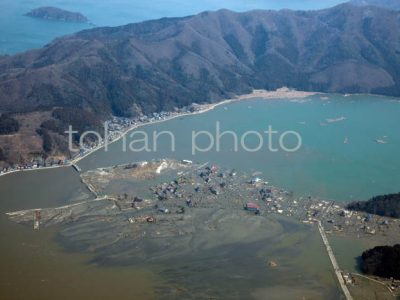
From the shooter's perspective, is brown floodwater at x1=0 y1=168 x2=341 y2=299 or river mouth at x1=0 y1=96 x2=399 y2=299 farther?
river mouth at x1=0 y1=96 x2=399 y2=299

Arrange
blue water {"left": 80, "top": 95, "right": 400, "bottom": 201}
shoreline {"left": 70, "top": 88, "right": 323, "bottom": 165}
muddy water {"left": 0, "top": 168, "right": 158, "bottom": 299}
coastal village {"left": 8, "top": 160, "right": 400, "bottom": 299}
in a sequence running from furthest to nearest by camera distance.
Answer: shoreline {"left": 70, "top": 88, "right": 323, "bottom": 165} < blue water {"left": 80, "top": 95, "right": 400, "bottom": 201} < coastal village {"left": 8, "top": 160, "right": 400, "bottom": 299} < muddy water {"left": 0, "top": 168, "right": 158, "bottom": 299}

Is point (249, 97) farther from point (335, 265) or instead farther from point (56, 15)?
point (56, 15)

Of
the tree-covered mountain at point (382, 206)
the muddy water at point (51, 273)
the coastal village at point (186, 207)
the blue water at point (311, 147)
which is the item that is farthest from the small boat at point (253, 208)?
the muddy water at point (51, 273)

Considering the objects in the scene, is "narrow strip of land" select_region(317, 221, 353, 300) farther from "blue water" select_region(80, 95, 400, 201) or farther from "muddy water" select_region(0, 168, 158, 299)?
"muddy water" select_region(0, 168, 158, 299)

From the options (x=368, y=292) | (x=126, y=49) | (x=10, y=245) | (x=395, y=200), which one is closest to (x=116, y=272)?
(x=10, y=245)

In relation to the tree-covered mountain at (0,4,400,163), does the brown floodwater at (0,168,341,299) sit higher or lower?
lower

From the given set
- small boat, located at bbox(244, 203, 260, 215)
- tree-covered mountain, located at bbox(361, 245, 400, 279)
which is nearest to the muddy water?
small boat, located at bbox(244, 203, 260, 215)

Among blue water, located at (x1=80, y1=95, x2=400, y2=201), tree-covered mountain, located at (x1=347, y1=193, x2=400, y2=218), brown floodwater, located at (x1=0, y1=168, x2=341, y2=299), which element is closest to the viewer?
brown floodwater, located at (x1=0, y1=168, x2=341, y2=299)
